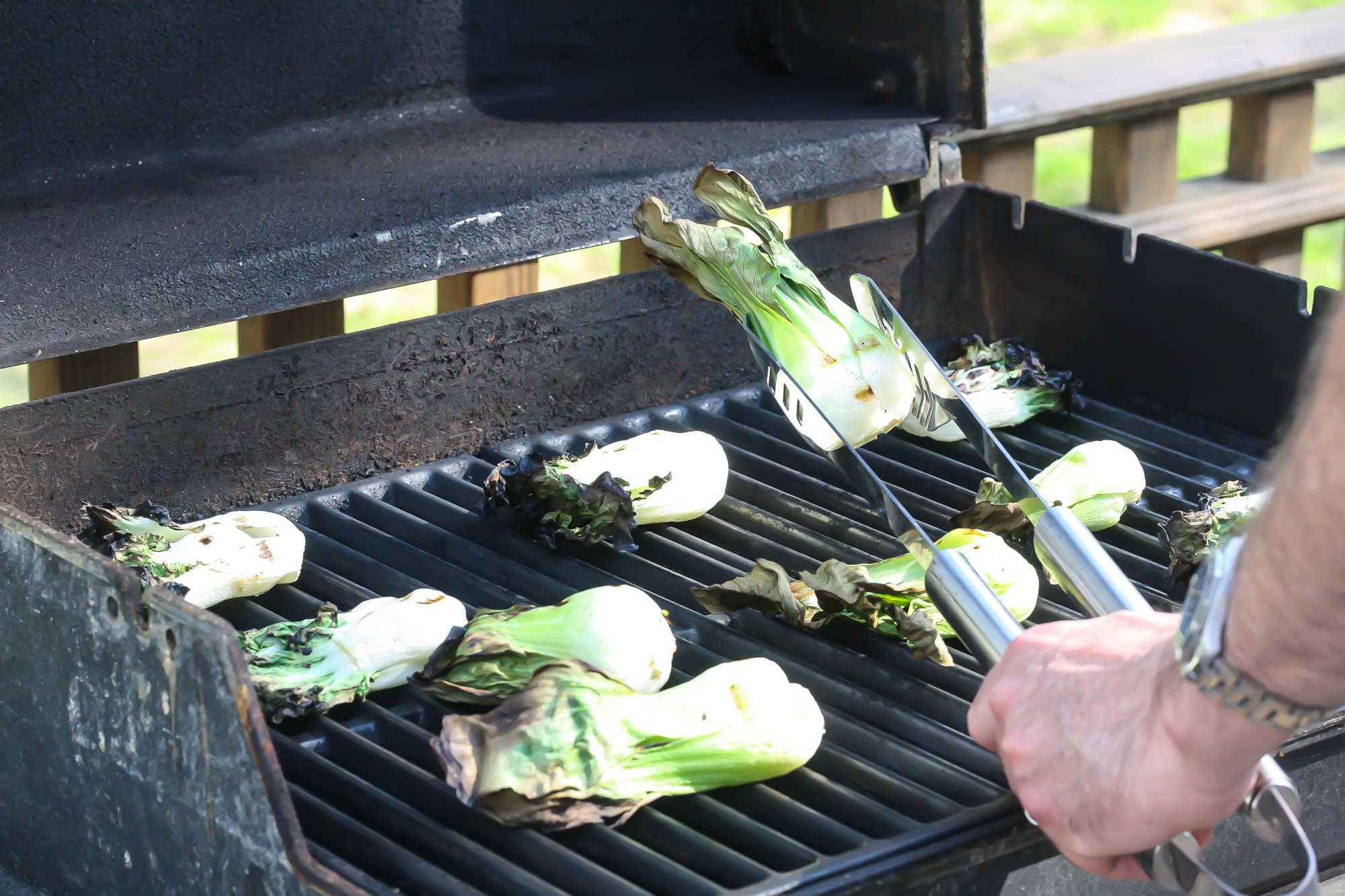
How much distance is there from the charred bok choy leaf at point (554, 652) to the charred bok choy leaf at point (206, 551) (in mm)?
378

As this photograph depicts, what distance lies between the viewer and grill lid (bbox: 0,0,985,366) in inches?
102

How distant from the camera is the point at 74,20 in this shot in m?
2.77

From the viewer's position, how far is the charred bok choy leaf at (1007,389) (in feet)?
9.57

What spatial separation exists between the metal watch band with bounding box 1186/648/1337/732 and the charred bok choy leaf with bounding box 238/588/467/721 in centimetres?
95

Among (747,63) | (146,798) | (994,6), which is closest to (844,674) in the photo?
(146,798)

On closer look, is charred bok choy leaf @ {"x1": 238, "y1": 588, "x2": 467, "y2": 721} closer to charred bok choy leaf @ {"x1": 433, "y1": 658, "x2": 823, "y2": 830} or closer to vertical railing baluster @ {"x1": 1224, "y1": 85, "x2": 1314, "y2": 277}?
charred bok choy leaf @ {"x1": 433, "y1": 658, "x2": 823, "y2": 830}

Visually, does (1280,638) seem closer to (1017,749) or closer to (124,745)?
(1017,749)

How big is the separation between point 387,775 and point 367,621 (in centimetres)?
24

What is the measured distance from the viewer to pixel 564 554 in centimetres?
252

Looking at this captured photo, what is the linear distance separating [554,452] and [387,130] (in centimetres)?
73

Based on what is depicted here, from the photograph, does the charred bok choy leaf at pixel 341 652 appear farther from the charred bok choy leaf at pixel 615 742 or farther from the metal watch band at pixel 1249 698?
the metal watch band at pixel 1249 698

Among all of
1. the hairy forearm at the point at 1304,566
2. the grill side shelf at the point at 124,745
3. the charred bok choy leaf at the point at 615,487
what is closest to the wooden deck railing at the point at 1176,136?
the charred bok choy leaf at the point at 615,487

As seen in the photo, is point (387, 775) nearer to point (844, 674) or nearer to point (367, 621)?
point (367, 621)

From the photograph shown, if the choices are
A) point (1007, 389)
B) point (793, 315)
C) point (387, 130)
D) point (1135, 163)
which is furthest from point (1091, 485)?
point (1135, 163)
